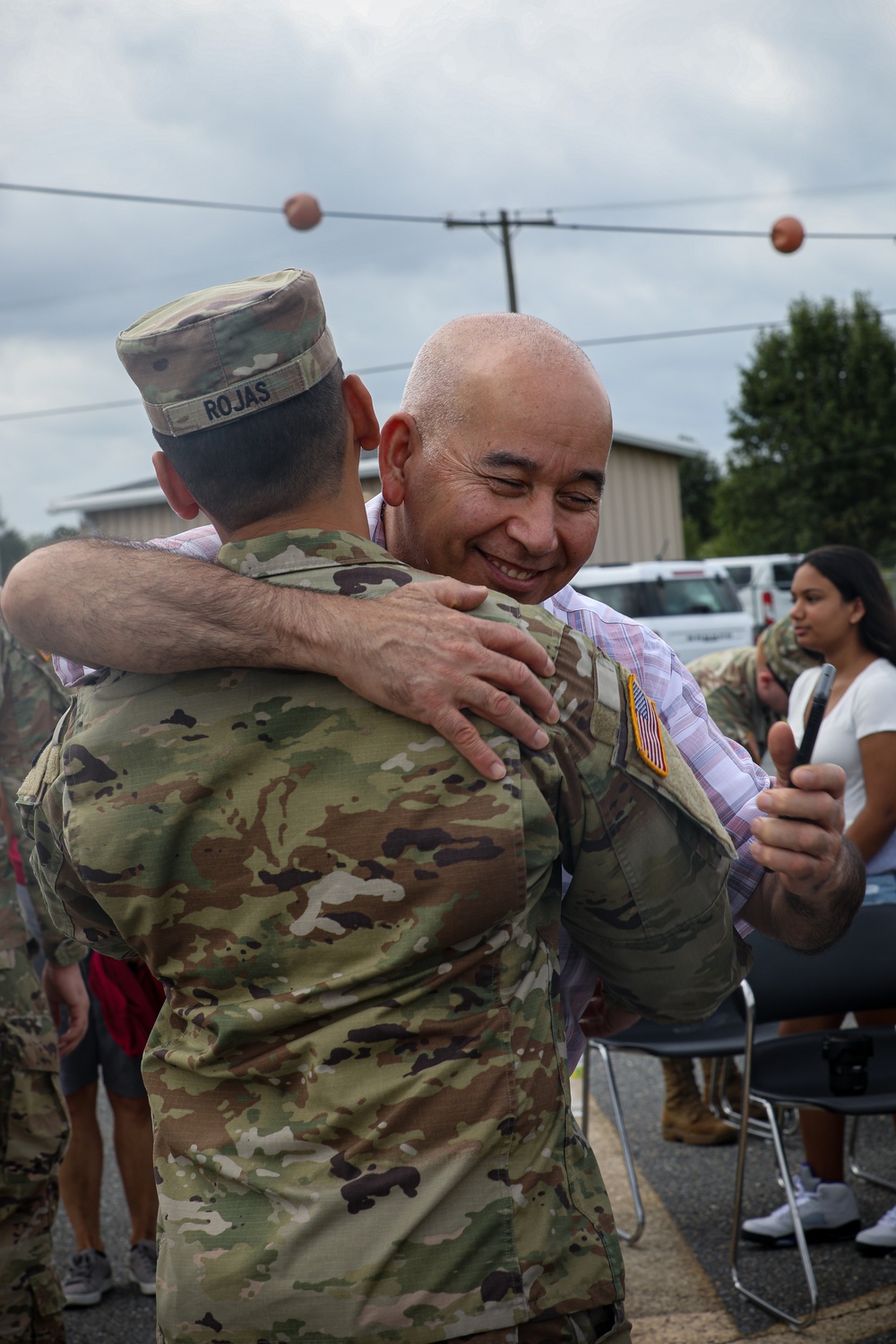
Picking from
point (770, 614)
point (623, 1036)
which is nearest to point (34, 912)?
point (623, 1036)

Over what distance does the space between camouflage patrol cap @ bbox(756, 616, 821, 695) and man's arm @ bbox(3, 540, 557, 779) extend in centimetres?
408

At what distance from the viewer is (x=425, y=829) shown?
1.31 metres

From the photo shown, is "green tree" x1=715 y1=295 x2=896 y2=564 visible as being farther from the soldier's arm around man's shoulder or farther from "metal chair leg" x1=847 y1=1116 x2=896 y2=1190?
the soldier's arm around man's shoulder

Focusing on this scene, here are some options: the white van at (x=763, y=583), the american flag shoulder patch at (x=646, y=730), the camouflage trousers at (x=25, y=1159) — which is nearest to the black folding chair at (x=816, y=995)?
the camouflage trousers at (x=25, y=1159)

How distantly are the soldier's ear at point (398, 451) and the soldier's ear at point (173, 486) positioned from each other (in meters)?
0.42

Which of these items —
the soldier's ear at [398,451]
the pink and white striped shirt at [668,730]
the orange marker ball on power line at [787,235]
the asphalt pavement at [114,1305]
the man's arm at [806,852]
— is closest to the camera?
the man's arm at [806,852]

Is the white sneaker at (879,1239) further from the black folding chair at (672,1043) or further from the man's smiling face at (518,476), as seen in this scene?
the man's smiling face at (518,476)

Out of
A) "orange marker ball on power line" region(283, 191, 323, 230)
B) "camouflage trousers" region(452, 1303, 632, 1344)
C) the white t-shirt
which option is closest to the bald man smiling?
"camouflage trousers" region(452, 1303, 632, 1344)

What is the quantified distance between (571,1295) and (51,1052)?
80.3 inches

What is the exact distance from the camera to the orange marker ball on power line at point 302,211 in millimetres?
16625

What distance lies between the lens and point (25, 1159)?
2.93 meters

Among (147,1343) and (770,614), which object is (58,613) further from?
(770,614)

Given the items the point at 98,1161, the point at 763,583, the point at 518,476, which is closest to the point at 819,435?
the point at 763,583

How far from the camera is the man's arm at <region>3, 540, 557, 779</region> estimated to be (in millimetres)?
1329
